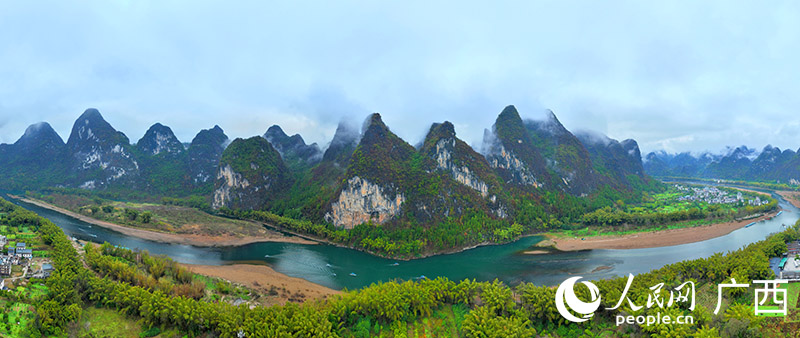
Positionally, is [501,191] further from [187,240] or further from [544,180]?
[187,240]

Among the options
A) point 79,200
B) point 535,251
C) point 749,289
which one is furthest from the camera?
point 79,200

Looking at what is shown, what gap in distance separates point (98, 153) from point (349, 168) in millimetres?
108978

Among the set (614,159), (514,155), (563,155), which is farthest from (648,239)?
(614,159)

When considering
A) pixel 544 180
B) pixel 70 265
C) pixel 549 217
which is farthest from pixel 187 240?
pixel 544 180

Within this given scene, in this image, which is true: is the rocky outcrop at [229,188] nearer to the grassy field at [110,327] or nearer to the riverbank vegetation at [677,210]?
the grassy field at [110,327]

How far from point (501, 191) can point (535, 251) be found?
888 inches

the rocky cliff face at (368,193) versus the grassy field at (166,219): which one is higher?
the rocky cliff face at (368,193)

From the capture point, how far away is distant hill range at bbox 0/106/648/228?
71.8 metres

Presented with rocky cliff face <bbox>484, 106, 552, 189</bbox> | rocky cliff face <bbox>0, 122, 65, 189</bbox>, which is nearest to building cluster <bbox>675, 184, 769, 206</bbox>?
rocky cliff face <bbox>484, 106, 552, 189</bbox>

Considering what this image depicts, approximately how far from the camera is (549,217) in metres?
79.7

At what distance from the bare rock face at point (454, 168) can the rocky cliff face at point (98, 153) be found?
109373mm

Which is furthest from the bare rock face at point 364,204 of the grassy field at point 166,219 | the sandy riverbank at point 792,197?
the sandy riverbank at point 792,197

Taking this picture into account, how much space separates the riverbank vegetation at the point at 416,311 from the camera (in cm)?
2634

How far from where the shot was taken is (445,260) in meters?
56.0
